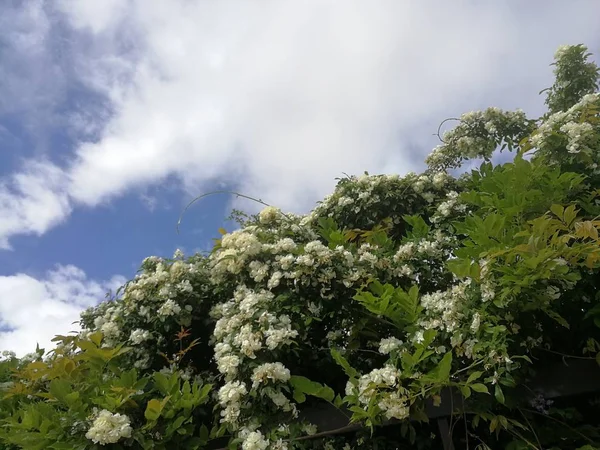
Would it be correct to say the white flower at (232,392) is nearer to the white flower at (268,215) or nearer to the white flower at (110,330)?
the white flower at (110,330)

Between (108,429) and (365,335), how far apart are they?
50.2 inches

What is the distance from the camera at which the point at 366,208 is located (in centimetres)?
390

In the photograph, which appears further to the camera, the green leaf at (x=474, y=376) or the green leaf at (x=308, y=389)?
the green leaf at (x=308, y=389)

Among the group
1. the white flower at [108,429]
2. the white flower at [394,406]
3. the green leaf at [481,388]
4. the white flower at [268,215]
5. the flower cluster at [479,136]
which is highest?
the flower cluster at [479,136]

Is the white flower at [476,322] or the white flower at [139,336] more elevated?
the white flower at [139,336]

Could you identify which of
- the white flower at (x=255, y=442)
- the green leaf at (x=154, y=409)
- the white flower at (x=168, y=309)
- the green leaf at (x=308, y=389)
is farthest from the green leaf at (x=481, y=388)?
the white flower at (x=168, y=309)

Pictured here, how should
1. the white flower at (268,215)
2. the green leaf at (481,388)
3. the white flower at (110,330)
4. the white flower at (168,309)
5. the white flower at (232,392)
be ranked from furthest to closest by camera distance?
the white flower at (268,215) → the white flower at (110,330) → the white flower at (168,309) → the white flower at (232,392) → the green leaf at (481,388)

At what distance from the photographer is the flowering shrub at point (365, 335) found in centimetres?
214

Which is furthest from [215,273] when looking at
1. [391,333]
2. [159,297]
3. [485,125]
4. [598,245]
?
[485,125]

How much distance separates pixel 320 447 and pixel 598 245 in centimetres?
148

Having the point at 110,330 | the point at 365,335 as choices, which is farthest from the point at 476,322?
the point at 110,330

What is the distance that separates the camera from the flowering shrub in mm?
2139

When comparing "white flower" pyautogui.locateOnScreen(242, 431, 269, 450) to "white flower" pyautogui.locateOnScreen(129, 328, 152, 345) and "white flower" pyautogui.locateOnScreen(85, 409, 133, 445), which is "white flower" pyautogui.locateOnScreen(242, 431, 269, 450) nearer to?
"white flower" pyautogui.locateOnScreen(85, 409, 133, 445)

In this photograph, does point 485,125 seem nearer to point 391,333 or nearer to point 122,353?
point 391,333
